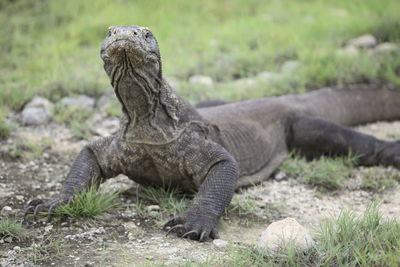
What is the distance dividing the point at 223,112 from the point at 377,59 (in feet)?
9.83

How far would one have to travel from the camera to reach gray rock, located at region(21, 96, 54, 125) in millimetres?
5449

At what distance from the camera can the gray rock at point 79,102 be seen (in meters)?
5.78

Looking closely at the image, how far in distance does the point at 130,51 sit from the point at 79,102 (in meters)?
2.63

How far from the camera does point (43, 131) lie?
534 cm

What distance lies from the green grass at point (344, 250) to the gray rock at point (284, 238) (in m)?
0.03

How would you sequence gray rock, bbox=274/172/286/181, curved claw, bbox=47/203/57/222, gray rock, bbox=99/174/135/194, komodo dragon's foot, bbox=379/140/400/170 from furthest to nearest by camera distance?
komodo dragon's foot, bbox=379/140/400/170, gray rock, bbox=274/172/286/181, gray rock, bbox=99/174/135/194, curved claw, bbox=47/203/57/222

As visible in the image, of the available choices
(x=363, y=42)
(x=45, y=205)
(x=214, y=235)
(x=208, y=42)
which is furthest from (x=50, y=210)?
(x=363, y=42)

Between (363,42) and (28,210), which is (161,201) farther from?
(363,42)

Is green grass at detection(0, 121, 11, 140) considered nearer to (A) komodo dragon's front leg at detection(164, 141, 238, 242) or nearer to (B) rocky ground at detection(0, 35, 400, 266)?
(B) rocky ground at detection(0, 35, 400, 266)

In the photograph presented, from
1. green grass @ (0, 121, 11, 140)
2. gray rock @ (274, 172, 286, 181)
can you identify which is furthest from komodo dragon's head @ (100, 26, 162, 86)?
green grass @ (0, 121, 11, 140)

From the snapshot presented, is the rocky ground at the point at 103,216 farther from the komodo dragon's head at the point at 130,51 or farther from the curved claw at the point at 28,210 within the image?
the komodo dragon's head at the point at 130,51

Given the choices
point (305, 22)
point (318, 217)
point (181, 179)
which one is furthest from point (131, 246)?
point (305, 22)

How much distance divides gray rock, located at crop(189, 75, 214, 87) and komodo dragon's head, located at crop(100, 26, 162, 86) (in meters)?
2.89

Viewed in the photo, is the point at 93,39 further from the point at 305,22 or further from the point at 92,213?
the point at 92,213
